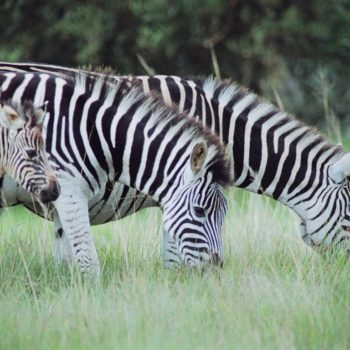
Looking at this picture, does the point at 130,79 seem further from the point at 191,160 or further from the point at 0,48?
the point at 0,48

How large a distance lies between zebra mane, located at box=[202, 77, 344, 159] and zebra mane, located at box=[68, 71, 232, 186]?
924 mm

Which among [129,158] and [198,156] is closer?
[198,156]

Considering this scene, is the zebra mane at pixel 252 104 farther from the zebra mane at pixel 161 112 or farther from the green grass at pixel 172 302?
the green grass at pixel 172 302

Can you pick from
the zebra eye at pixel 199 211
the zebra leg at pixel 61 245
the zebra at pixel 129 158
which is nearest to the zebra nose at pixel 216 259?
the zebra at pixel 129 158

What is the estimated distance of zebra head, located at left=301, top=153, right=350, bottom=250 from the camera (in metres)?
9.69

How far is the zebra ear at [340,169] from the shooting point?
31.5 ft

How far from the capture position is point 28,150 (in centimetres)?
844

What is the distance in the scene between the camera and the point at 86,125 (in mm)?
9242

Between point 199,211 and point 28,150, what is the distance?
1505mm

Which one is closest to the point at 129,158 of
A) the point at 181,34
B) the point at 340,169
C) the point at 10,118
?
the point at 10,118

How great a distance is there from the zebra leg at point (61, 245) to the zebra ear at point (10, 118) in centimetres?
142

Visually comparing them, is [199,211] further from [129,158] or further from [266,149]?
[266,149]

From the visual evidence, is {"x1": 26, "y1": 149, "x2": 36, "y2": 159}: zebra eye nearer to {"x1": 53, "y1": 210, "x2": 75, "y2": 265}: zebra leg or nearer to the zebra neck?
{"x1": 53, "y1": 210, "x2": 75, "y2": 265}: zebra leg

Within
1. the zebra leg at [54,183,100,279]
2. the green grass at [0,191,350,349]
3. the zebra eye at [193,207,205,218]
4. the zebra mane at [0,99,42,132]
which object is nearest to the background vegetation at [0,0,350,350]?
the green grass at [0,191,350,349]
